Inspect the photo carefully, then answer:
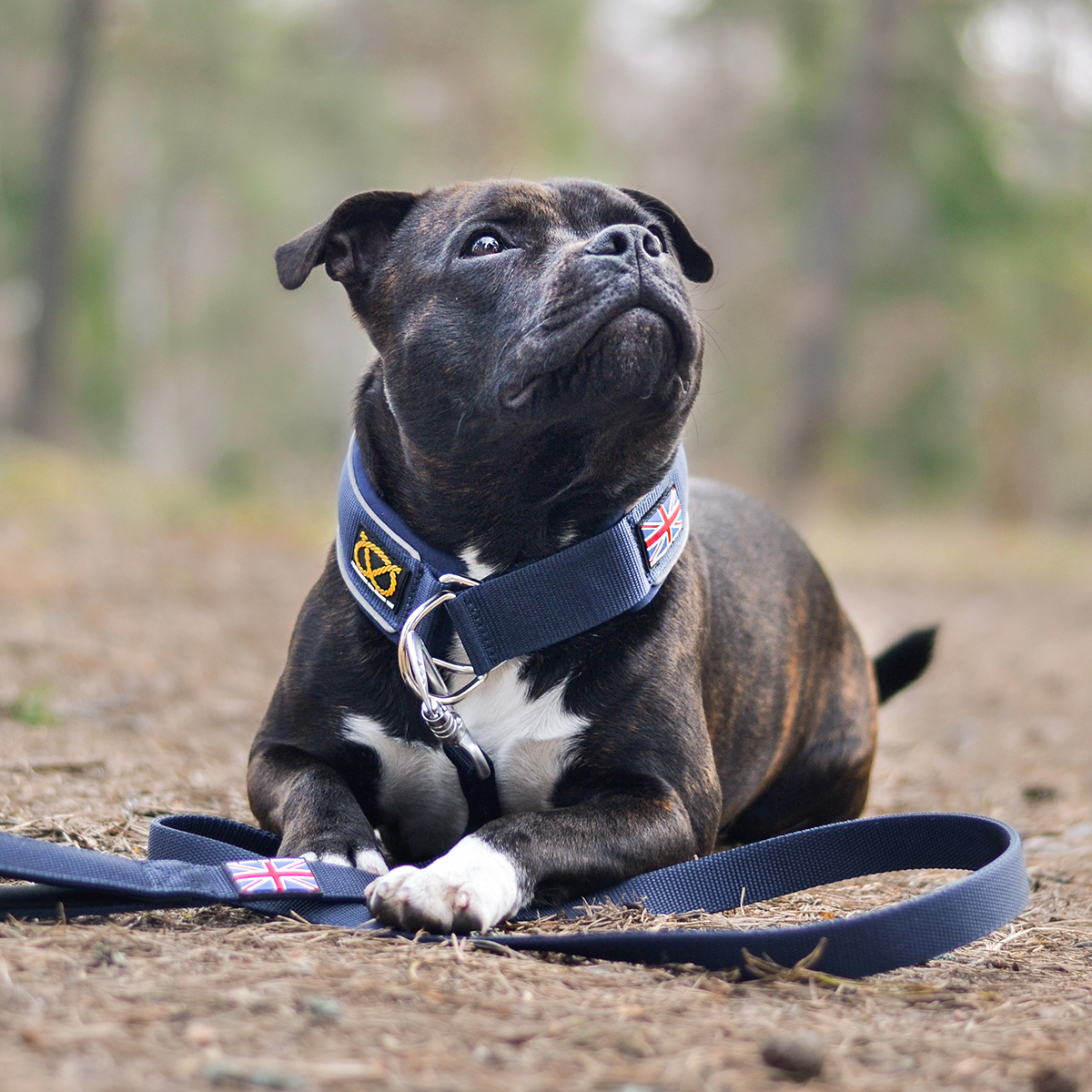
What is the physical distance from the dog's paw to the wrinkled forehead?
5.16 feet

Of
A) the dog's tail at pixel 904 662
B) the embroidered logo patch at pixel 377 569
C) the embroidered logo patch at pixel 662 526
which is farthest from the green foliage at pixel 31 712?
the dog's tail at pixel 904 662

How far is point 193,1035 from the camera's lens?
5.54 feet

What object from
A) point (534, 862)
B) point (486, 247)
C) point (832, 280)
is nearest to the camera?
point (534, 862)

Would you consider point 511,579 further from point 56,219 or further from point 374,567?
point 56,219

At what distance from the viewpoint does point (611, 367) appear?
282 cm

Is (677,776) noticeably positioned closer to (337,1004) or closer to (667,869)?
(667,869)

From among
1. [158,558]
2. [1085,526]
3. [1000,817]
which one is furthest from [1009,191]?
[1000,817]

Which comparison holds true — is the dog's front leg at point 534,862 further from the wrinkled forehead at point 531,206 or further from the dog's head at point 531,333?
the wrinkled forehead at point 531,206

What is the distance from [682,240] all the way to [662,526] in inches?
44.4

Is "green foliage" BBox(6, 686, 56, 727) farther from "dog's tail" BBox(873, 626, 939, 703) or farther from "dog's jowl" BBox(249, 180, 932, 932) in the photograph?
"dog's tail" BBox(873, 626, 939, 703)

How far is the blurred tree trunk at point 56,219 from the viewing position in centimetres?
1475

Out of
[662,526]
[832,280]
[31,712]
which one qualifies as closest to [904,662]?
[662,526]

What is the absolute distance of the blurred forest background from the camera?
16109 mm

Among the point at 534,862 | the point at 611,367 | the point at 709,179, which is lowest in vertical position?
the point at 534,862
